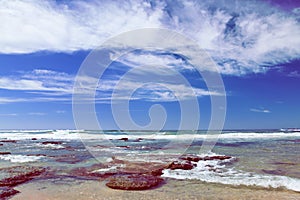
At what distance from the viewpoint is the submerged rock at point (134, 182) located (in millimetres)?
11227

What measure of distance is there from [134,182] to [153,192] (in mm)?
1426

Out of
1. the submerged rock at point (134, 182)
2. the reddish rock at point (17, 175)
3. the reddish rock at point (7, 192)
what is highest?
the submerged rock at point (134, 182)

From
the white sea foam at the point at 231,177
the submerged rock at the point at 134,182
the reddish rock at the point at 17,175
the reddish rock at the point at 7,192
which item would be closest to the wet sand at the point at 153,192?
the reddish rock at the point at 7,192

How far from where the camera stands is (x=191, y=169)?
15625 millimetres

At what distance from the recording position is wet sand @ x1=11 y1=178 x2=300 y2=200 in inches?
390

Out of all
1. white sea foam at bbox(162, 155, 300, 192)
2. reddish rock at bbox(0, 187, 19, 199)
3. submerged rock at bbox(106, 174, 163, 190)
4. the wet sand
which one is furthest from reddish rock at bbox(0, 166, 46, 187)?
white sea foam at bbox(162, 155, 300, 192)

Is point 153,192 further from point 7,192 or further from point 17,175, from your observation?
point 17,175

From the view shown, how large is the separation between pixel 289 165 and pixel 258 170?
3005 mm

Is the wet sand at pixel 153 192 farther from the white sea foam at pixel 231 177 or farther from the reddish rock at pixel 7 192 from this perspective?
the white sea foam at pixel 231 177

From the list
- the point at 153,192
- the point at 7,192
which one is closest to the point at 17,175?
the point at 7,192

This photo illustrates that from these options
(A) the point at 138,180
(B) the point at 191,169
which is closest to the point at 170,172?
(B) the point at 191,169

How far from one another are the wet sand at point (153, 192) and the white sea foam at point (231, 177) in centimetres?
85

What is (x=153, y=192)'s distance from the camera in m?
10.6

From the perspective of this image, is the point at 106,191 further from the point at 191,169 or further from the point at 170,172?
the point at 191,169
